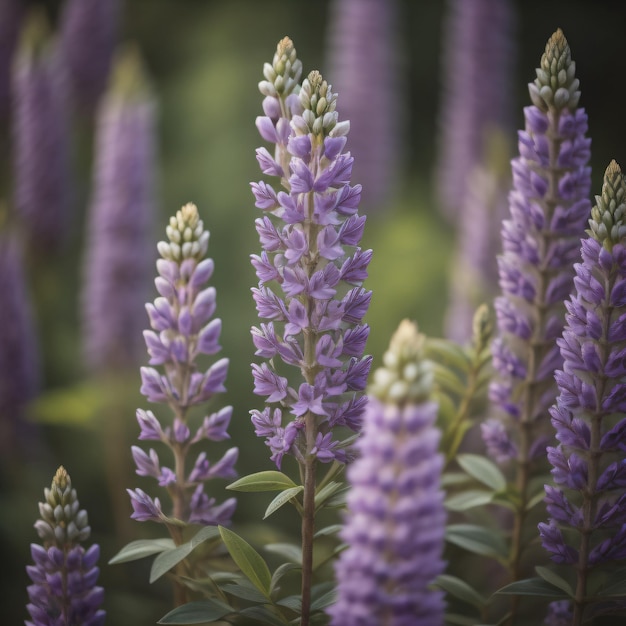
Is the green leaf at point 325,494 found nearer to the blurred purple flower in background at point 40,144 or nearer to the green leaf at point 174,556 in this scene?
the green leaf at point 174,556

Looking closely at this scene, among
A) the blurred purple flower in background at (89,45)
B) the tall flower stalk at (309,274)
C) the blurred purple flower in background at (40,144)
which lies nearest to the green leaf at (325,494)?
the tall flower stalk at (309,274)

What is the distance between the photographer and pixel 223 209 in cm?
267

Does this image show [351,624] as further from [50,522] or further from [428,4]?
[428,4]

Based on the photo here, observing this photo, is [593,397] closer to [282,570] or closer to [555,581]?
[555,581]

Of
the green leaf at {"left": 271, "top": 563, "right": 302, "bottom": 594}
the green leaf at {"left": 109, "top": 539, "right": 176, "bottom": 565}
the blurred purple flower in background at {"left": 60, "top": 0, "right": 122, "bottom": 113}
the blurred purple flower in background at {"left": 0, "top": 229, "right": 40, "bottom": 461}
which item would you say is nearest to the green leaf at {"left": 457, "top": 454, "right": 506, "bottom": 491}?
the green leaf at {"left": 271, "top": 563, "right": 302, "bottom": 594}

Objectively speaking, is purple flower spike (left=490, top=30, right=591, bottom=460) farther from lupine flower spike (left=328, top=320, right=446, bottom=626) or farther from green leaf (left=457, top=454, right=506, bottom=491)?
lupine flower spike (left=328, top=320, right=446, bottom=626)

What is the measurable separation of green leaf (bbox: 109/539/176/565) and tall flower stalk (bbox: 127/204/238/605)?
13mm

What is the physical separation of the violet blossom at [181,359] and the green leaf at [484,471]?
0.27m

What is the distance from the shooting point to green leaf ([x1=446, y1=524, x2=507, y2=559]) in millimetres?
868

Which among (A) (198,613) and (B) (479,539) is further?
(B) (479,539)

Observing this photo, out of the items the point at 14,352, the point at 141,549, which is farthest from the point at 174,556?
the point at 14,352

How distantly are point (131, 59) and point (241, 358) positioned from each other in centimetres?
Result: 80

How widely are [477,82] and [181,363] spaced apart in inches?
68.6

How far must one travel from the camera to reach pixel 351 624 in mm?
615
